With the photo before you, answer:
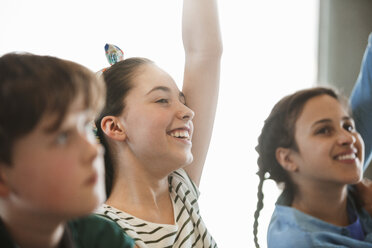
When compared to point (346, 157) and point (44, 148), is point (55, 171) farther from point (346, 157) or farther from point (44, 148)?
point (346, 157)

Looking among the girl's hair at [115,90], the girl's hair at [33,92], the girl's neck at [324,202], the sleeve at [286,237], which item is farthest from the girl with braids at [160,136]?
the girl's hair at [33,92]

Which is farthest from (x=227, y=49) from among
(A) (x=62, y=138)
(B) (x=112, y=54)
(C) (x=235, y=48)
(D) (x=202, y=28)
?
(A) (x=62, y=138)

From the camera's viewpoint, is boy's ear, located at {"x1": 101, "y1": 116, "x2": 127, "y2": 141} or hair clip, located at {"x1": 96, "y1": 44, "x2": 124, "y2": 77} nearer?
boy's ear, located at {"x1": 101, "y1": 116, "x2": 127, "y2": 141}

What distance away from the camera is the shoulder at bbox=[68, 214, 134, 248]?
740mm

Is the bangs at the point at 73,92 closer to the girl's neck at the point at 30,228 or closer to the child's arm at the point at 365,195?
the girl's neck at the point at 30,228

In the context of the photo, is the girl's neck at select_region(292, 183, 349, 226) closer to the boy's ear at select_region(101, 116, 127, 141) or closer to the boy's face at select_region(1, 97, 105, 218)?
the boy's ear at select_region(101, 116, 127, 141)

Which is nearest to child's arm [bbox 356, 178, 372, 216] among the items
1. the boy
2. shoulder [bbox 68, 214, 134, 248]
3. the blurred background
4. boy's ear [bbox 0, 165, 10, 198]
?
the blurred background

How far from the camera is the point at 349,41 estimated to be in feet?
5.82

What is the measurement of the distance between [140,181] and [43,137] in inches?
19.2

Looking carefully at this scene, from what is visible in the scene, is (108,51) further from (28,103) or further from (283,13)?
(283,13)

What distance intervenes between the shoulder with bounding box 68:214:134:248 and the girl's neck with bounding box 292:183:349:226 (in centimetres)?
45

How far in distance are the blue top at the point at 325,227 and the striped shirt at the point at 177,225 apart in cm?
19

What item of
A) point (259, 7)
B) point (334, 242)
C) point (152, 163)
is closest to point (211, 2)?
point (152, 163)

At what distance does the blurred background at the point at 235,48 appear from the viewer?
4.00ft
